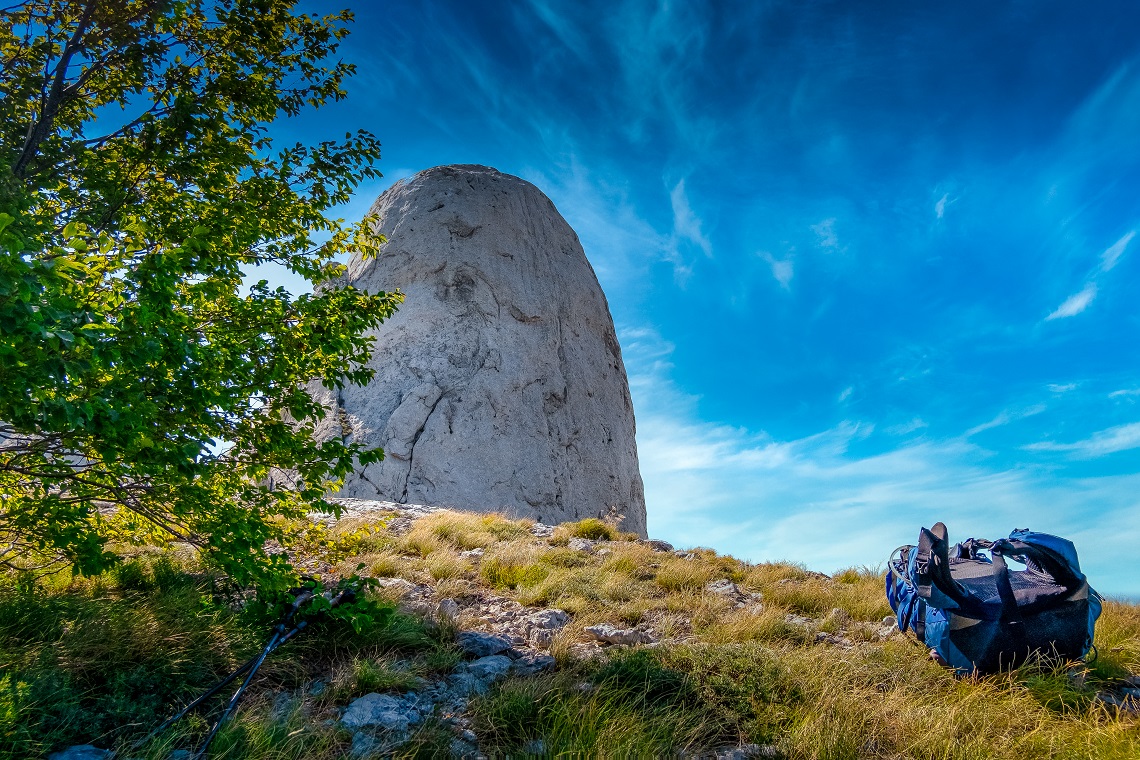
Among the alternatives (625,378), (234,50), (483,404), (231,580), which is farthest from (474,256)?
(231,580)

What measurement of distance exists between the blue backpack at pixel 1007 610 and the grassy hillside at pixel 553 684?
0.17 meters

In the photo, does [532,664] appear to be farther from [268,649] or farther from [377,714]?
[268,649]

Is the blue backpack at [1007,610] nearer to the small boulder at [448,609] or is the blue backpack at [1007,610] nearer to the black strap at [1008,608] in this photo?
the black strap at [1008,608]

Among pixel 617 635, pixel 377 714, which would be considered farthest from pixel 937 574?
pixel 377 714

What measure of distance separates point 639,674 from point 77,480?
13.5 ft

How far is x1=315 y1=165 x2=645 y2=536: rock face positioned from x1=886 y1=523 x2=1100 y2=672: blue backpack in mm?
11996

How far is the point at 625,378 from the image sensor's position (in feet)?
71.5

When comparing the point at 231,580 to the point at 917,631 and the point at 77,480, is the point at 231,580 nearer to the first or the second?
the point at 77,480

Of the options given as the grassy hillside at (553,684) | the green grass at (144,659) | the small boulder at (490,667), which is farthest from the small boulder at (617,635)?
the green grass at (144,659)

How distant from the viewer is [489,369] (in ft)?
55.7

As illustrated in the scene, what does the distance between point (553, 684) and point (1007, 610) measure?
328 centimetres

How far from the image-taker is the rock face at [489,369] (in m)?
15.6

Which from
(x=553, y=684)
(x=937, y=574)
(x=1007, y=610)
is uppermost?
(x=937, y=574)

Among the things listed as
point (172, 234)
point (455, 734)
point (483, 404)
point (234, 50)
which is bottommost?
point (455, 734)
